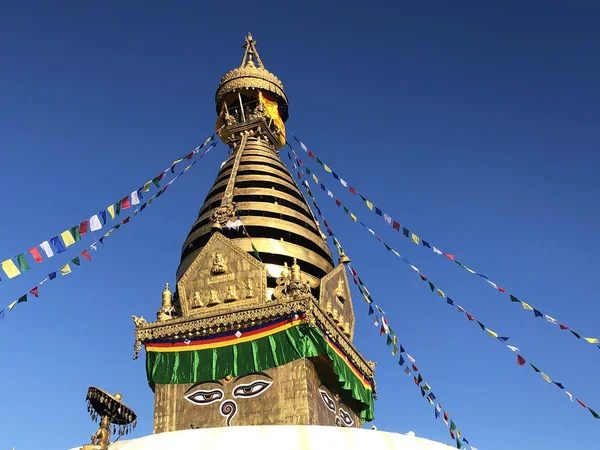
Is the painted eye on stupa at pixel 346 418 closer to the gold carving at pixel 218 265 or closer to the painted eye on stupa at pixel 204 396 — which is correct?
the painted eye on stupa at pixel 204 396

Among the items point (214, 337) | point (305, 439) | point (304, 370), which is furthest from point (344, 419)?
point (305, 439)

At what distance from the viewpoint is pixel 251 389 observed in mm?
13805

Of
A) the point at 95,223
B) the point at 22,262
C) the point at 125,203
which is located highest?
the point at 125,203

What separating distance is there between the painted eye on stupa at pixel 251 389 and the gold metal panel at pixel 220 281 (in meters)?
1.61

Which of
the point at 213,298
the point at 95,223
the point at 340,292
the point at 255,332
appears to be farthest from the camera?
the point at 340,292

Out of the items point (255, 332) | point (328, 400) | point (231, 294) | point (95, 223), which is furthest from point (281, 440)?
point (95, 223)

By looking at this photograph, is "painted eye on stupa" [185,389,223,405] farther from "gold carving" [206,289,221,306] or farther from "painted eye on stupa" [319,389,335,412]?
"painted eye on stupa" [319,389,335,412]

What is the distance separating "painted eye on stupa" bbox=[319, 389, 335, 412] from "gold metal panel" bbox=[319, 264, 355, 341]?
5.22ft

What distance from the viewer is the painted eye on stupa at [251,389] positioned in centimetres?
1373

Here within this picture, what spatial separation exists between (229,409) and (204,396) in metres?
0.66

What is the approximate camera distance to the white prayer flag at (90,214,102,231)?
14.3m

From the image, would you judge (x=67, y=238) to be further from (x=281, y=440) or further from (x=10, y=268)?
(x=281, y=440)

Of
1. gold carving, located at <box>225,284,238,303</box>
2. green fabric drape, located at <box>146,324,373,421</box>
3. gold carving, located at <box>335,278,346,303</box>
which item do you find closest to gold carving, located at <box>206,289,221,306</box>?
gold carving, located at <box>225,284,238,303</box>

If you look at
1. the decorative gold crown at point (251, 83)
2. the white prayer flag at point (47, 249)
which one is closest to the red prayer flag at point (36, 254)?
the white prayer flag at point (47, 249)
